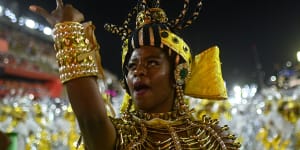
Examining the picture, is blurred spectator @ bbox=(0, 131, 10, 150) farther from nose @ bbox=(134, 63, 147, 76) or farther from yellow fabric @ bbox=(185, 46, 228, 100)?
yellow fabric @ bbox=(185, 46, 228, 100)

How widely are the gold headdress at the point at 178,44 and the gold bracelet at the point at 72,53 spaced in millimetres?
705

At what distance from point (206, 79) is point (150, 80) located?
0.61 meters

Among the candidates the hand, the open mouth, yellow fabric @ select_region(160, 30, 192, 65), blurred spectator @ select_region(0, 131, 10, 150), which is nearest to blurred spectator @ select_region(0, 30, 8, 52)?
yellow fabric @ select_region(160, 30, 192, 65)

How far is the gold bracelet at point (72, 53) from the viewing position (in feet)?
5.32

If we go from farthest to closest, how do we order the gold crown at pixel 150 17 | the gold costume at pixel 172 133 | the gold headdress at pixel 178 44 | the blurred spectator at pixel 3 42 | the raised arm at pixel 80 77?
1. the blurred spectator at pixel 3 42
2. the gold crown at pixel 150 17
3. the gold headdress at pixel 178 44
4. the gold costume at pixel 172 133
5. the raised arm at pixel 80 77

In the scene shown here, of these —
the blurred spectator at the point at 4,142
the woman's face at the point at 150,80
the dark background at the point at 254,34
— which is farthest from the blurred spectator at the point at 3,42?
the blurred spectator at the point at 4,142

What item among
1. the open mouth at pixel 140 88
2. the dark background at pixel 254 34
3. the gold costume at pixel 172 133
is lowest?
the gold costume at pixel 172 133

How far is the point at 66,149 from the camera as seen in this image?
22.6 feet

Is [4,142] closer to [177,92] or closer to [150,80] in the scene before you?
[150,80]

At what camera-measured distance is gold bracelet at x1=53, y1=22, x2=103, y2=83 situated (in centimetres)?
162

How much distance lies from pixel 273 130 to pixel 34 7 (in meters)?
4.99

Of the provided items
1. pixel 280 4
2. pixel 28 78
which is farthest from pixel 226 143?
pixel 28 78

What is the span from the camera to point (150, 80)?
223 centimetres

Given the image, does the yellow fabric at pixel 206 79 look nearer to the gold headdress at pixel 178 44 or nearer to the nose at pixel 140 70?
the gold headdress at pixel 178 44
